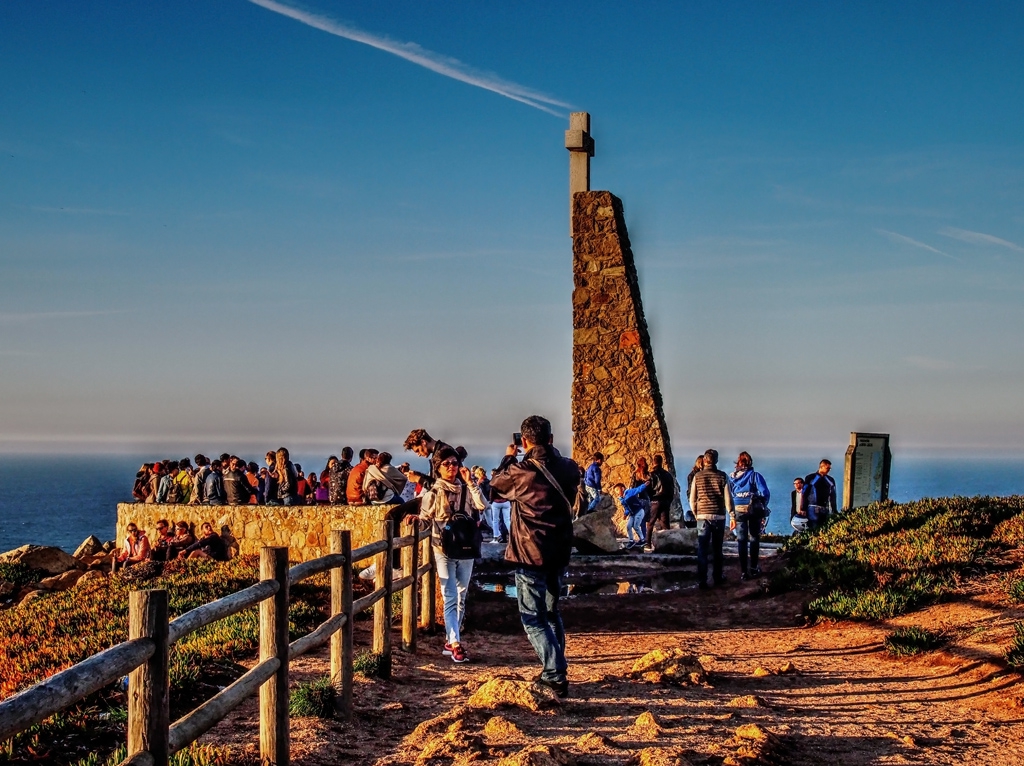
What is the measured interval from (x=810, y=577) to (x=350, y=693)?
8237 mm

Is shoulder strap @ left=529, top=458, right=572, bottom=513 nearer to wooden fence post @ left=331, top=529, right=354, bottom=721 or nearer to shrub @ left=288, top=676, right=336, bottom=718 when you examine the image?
wooden fence post @ left=331, top=529, right=354, bottom=721

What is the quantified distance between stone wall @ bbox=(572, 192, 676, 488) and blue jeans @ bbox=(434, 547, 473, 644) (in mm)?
12310

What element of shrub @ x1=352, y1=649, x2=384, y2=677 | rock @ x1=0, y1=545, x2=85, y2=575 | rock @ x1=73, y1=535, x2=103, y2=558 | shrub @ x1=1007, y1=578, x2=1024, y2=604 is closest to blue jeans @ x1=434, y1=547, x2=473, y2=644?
shrub @ x1=352, y1=649, x2=384, y2=677

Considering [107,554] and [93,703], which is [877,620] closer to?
[93,703]

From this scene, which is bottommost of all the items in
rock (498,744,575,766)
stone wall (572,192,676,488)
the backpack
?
rock (498,744,575,766)

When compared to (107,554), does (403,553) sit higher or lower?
higher

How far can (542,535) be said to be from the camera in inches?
317

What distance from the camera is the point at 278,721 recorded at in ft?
20.5

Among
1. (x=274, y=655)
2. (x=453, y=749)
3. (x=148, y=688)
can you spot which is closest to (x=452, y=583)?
(x=453, y=749)

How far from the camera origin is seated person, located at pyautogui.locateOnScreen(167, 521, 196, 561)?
20203 millimetres

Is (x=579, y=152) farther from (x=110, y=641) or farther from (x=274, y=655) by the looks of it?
(x=274, y=655)

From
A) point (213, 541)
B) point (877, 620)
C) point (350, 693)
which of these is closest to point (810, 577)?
point (877, 620)

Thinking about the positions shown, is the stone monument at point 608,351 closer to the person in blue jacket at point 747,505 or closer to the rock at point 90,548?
the person in blue jacket at point 747,505

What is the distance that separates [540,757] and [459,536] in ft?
12.9
